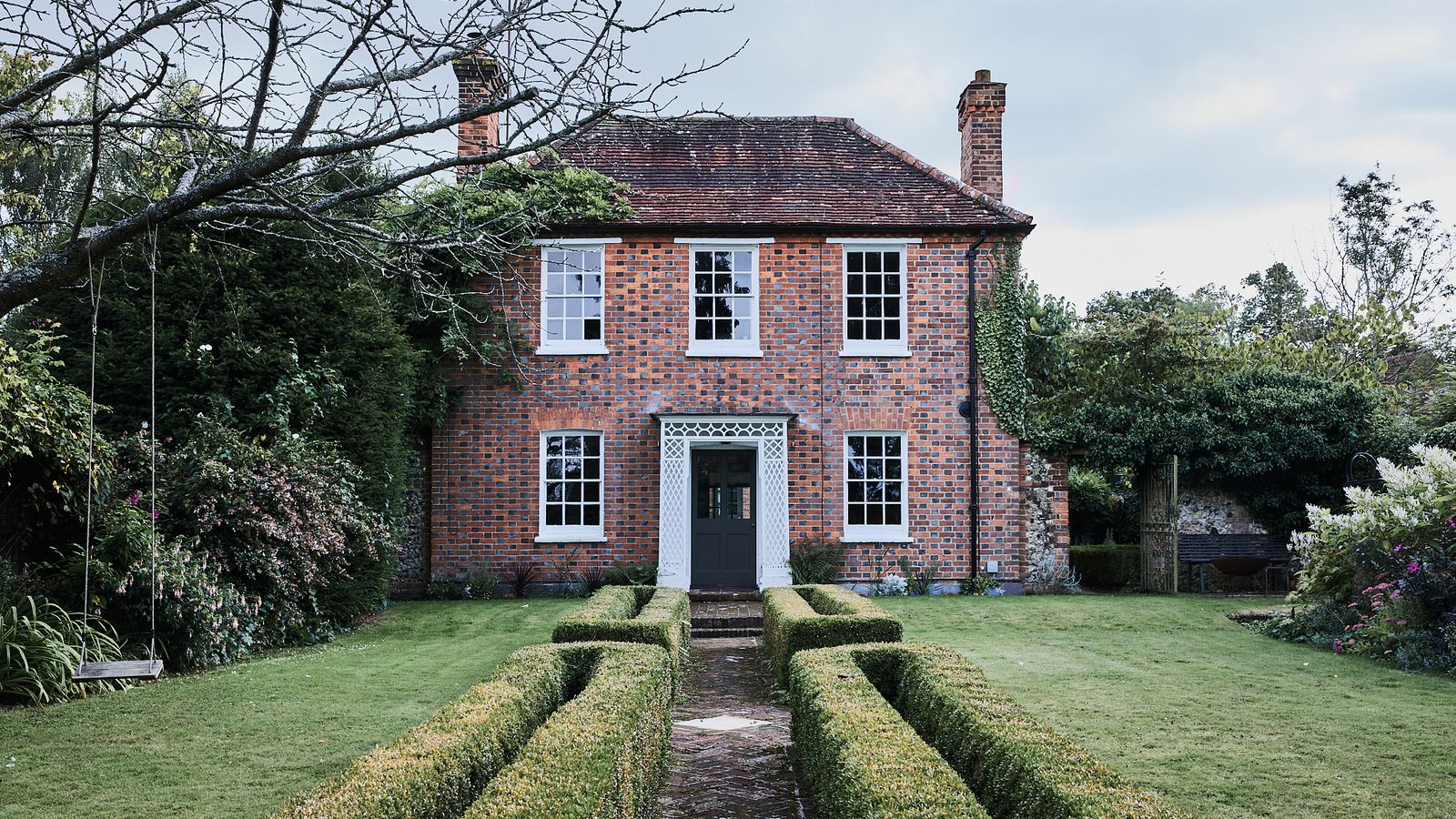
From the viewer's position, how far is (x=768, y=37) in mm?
6309

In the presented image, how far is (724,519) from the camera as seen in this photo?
700 inches

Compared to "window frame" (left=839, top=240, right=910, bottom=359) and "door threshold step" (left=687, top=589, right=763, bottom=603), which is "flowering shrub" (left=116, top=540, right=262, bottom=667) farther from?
"window frame" (left=839, top=240, right=910, bottom=359)

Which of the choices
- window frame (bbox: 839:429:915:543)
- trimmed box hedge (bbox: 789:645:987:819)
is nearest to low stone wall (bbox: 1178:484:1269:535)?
window frame (bbox: 839:429:915:543)

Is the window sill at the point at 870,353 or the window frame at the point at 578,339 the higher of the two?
the window frame at the point at 578,339

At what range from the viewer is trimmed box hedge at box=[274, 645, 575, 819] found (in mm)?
4266

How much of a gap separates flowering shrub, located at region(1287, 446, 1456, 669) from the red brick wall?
5508mm

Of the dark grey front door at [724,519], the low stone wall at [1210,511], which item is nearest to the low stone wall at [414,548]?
the dark grey front door at [724,519]

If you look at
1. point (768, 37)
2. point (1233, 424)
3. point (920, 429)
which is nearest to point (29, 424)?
point (768, 37)

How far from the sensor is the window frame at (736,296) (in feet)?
58.4

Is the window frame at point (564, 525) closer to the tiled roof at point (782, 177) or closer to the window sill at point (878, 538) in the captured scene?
the tiled roof at point (782, 177)

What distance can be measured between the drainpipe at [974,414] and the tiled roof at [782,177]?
71cm

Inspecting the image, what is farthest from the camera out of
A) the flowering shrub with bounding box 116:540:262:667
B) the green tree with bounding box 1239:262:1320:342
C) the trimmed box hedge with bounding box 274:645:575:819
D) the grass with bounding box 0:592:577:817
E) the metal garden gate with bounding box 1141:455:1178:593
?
the green tree with bounding box 1239:262:1320:342

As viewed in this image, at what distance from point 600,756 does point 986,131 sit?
15915mm

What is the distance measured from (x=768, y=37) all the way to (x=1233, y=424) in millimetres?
15495
